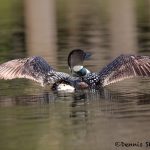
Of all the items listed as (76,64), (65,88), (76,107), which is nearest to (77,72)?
(76,64)

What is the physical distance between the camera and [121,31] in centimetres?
2756

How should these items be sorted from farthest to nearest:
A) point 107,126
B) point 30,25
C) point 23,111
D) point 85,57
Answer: point 30,25
point 85,57
point 23,111
point 107,126

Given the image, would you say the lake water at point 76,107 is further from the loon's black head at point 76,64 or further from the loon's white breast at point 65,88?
the loon's black head at point 76,64

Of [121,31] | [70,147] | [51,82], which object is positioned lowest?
[70,147]

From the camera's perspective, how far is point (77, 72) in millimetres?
16047

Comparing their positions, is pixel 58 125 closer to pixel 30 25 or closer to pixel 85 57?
pixel 85 57

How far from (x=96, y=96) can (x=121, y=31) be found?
12.8 metres

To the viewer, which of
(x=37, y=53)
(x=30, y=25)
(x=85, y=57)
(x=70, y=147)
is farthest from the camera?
(x=30, y=25)

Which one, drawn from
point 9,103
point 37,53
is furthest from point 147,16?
point 9,103

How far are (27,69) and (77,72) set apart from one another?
0.94 meters

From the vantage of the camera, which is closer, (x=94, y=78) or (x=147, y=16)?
(x=94, y=78)

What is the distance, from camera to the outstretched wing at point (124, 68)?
51.0 ft

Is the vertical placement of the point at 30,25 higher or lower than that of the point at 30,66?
higher

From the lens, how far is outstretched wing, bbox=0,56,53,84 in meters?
16.2
